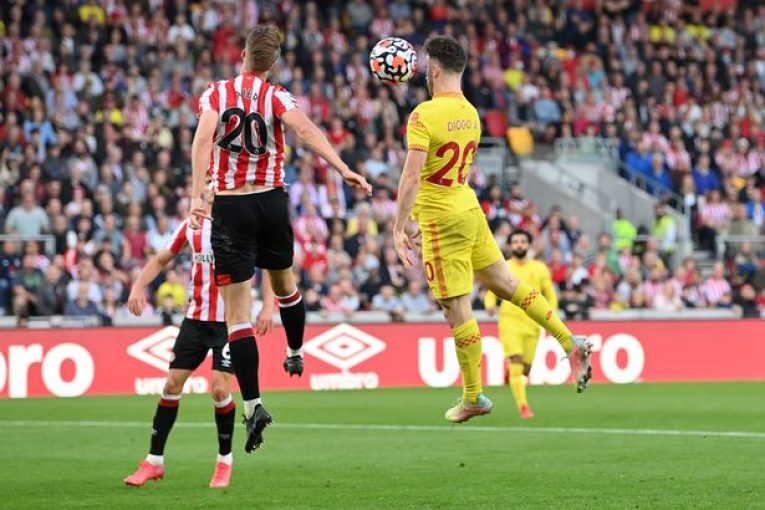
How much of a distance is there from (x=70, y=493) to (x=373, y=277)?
13.8 m

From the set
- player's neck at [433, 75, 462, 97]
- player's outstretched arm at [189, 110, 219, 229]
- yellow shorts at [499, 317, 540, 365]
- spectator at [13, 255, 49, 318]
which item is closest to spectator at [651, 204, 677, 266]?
yellow shorts at [499, 317, 540, 365]

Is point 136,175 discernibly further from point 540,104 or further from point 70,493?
point 70,493

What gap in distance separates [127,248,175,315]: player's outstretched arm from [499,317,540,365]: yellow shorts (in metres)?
7.24

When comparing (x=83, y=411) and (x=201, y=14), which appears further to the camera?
(x=201, y=14)

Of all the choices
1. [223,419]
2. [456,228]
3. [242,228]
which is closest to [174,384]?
[223,419]

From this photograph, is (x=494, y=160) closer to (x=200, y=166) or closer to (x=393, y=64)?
(x=393, y=64)

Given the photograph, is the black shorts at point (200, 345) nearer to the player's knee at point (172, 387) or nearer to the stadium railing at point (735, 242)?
the player's knee at point (172, 387)

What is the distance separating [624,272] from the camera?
27516mm

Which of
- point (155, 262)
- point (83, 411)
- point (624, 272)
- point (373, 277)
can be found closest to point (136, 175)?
point (373, 277)

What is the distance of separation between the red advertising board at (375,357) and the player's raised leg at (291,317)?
10678 millimetres

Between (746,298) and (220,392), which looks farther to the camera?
(746,298)

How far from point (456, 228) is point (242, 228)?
155cm

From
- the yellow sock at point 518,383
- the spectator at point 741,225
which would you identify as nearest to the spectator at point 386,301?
the yellow sock at point 518,383

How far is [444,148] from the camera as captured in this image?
36.6 feet
